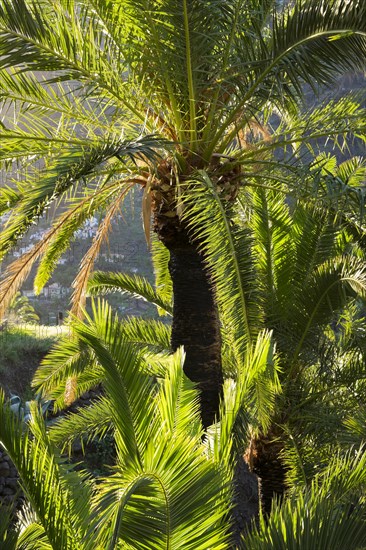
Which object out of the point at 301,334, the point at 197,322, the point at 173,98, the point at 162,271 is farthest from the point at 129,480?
the point at 162,271

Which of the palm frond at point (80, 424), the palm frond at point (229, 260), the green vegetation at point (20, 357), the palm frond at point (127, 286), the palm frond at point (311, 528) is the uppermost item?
the green vegetation at point (20, 357)

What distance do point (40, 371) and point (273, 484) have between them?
109 inches

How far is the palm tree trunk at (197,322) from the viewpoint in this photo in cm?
632

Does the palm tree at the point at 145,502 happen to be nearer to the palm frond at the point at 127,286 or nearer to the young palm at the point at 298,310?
the young palm at the point at 298,310

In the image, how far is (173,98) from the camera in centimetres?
596

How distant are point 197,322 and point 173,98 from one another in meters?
1.74

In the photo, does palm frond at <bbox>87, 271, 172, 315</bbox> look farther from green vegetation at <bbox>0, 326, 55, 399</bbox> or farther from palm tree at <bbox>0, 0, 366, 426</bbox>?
green vegetation at <bbox>0, 326, 55, 399</bbox>

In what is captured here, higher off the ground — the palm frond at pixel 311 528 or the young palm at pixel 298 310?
the young palm at pixel 298 310

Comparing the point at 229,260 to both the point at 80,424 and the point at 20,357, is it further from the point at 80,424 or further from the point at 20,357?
the point at 20,357

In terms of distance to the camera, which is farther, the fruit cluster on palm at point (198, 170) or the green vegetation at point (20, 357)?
the green vegetation at point (20, 357)

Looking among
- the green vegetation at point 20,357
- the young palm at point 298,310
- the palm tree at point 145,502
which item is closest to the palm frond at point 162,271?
the young palm at point 298,310

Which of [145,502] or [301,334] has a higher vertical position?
[301,334]

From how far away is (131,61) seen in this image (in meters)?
5.66

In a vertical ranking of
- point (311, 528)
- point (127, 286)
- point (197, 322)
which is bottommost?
point (311, 528)
